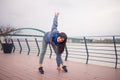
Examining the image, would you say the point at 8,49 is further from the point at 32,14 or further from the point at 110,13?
the point at 110,13

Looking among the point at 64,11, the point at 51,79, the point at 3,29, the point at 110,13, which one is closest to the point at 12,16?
the point at 64,11

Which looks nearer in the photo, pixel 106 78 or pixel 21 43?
pixel 106 78

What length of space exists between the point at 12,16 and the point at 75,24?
10.5ft

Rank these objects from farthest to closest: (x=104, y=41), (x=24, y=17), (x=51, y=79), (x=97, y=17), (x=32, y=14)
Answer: (x=32, y=14), (x=24, y=17), (x=97, y=17), (x=104, y=41), (x=51, y=79)

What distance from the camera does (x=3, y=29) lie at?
42.8 feet

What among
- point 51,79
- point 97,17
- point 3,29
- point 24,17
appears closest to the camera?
point 51,79

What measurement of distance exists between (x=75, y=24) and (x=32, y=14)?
2628mm

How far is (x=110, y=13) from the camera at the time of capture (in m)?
6.84

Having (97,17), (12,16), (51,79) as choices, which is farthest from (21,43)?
(51,79)

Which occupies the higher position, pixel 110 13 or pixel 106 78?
pixel 110 13

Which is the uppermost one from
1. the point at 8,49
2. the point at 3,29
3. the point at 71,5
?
the point at 71,5

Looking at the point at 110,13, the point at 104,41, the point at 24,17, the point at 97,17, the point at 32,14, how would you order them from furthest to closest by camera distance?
1. the point at 32,14
2. the point at 24,17
3. the point at 97,17
4. the point at 110,13
5. the point at 104,41

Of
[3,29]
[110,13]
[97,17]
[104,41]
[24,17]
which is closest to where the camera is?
[104,41]

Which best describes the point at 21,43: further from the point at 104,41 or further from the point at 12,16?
the point at 104,41
